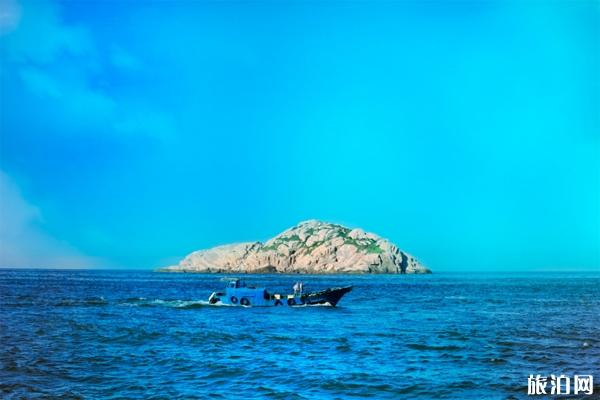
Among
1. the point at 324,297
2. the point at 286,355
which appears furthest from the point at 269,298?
the point at 286,355

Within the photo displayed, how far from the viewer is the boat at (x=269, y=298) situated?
57.8 metres

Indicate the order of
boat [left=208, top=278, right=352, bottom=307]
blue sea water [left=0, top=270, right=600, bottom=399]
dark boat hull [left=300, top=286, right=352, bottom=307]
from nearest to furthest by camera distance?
1. blue sea water [left=0, top=270, right=600, bottom=399]
2. boat [left=208, top=278, right=352, bottom=307]
3. dark boat hull [left=300, top=286, right=352, bottom=307]

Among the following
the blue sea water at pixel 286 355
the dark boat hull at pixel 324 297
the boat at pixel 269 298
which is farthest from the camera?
the dark boat hull at pixel 324 297

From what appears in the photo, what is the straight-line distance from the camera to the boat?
57.8 meters

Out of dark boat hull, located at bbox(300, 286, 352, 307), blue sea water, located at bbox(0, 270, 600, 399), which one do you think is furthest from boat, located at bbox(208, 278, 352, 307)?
blue sea water, located at bbox(0, 270, 600, 399)

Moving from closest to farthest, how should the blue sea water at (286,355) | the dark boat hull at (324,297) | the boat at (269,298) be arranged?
the blue sea water at (286,355) → the boat at (269,298) → the dark boat hull at (324,297)

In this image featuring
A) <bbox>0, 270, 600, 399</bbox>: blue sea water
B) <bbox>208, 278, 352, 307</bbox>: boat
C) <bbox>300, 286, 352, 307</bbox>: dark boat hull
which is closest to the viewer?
<bbox>0, 270, 600, 399</bbox>: blue sea water

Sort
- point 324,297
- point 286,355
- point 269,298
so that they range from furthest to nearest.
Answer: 1. point 324,297
2. point 269,298
3. point 286,355

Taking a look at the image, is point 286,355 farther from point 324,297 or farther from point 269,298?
point 324,297

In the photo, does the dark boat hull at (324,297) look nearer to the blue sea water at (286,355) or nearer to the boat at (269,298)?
the boat at (269,298)

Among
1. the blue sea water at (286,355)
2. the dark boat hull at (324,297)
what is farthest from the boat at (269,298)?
the blue sea water at (286,355)

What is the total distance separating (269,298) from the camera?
190ft

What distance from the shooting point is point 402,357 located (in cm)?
2533

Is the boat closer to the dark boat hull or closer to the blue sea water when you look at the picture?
the dark boat hull
